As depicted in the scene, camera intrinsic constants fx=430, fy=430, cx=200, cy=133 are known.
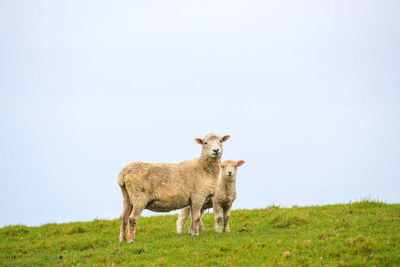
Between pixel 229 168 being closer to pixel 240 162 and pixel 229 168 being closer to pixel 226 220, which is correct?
pixel 240 162

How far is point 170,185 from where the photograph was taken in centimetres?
1323

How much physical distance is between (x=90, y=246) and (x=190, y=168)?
4403 millimetres

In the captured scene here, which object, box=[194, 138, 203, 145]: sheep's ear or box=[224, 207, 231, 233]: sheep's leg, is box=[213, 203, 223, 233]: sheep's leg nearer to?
box=[224, 207, 231, 233]: sheep's leg

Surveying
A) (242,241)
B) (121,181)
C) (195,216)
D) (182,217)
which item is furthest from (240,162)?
(121,181)

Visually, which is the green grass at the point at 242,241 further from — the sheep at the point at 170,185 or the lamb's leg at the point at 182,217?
the sheep at the point at 170,185

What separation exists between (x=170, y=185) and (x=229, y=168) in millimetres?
2138

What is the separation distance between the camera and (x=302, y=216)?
1518 centimetres

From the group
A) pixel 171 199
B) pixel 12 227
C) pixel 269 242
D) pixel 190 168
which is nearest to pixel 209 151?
pixel 190 168

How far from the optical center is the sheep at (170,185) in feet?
42.4

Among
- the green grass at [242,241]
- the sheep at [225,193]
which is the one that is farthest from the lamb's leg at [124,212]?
the sheep at [225,193]

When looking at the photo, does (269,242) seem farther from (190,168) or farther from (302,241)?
(190,168)

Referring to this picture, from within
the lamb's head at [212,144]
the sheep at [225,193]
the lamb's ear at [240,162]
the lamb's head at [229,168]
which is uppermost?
the lamb's head at [212,144]

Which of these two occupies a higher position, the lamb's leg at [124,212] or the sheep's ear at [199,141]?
the sheep's ear at [199,141]

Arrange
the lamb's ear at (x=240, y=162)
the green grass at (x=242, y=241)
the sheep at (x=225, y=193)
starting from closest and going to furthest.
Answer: the green grass at (x=242, y=241), the sheep at (x=225, y=193), the lamb's ear at (x=240, y=162)
